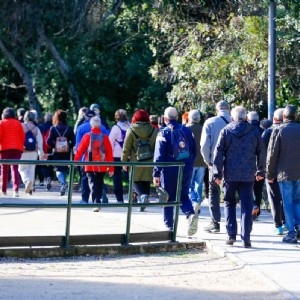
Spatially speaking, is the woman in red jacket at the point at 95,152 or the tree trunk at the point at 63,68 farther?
the tree trunk at the point at 63,68

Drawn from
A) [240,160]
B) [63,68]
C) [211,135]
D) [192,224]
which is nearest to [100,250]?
[192,224]

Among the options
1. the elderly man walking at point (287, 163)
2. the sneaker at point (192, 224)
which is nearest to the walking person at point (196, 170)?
the sneaker at point (192, 224)

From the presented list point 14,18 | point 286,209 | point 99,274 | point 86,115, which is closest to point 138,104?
point 14,18

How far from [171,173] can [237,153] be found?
1.10 metres

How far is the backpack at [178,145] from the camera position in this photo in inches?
550

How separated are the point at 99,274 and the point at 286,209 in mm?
3496

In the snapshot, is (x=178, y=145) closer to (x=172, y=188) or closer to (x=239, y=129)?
(x=172, y=188)

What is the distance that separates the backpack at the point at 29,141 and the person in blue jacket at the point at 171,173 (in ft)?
22.9

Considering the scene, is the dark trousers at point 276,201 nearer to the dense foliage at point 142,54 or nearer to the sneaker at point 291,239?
the sneaker at point 291,239

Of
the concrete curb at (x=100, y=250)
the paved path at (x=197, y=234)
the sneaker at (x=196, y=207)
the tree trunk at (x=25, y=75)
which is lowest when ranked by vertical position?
the concrete curb at (x=100, y=250)

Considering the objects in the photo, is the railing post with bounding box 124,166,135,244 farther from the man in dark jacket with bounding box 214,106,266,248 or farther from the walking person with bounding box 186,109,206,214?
the walking person with bounding box 186,109,206,214

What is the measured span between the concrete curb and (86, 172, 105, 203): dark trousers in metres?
4.00

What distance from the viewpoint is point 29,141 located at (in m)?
20.8

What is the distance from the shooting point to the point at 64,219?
41.8 ft
